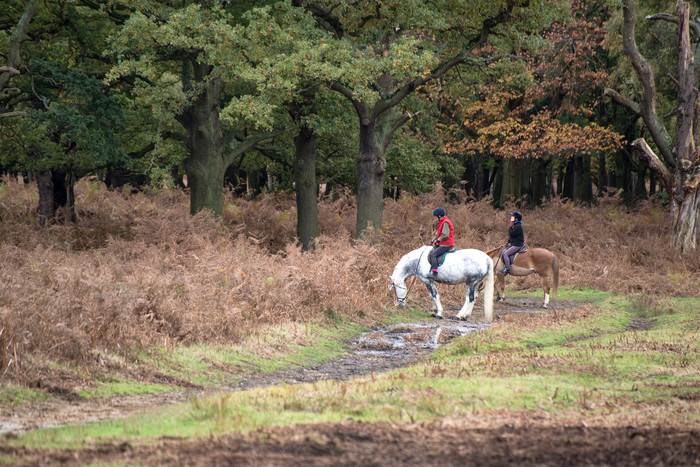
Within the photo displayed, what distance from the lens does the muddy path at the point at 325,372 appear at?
8.02 metres

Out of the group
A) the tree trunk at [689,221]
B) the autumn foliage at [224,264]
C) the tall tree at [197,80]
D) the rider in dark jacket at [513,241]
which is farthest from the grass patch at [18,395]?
the tree trunk at [689,221]

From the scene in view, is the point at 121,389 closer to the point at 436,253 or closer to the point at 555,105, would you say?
the point at 436,253

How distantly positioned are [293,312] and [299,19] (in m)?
13.2

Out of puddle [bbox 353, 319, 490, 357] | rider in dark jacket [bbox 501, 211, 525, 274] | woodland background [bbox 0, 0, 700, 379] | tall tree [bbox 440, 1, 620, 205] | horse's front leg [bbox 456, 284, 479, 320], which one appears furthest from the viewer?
tall tree [bbox 440, 1, 620, 205]

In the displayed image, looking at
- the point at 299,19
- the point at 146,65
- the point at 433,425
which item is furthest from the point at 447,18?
the point at 433,425

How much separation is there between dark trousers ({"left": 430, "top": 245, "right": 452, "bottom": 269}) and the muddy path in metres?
1.45

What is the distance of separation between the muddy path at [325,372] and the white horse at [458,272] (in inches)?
20.8

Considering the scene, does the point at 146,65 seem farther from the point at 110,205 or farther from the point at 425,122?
the point at 425,122

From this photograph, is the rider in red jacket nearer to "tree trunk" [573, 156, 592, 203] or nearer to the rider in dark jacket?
the rider in dark jacket

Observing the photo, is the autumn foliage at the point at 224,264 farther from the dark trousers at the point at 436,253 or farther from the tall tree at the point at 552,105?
the tall tree at the point at 552,105

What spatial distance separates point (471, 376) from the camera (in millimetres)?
9391

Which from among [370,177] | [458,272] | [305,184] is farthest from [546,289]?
[305,184]

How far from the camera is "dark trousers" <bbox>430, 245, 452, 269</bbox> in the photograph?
17859mm

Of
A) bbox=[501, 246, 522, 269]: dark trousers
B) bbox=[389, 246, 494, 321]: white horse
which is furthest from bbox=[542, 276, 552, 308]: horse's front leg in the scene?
bbox=[389, 246, 494, 321]: white horse
